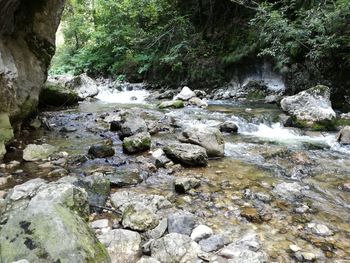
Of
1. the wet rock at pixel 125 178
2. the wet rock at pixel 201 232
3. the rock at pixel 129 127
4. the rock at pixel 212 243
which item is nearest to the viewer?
the rock at pixel 212 243

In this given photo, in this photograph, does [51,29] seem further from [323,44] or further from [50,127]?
[323,44]

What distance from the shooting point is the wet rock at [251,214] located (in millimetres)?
3274

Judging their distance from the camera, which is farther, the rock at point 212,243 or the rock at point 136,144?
the rock at point 136,144

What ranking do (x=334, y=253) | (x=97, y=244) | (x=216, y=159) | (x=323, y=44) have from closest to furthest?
(x=97, y=244) → (x=334, y=253) → (x=216, y=159) → (x=323, y=44)

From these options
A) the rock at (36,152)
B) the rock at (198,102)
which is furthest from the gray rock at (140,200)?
the rock at (198,102)

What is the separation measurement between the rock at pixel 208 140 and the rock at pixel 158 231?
92.3 inches

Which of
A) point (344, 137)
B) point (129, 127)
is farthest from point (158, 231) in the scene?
point (344, 137)

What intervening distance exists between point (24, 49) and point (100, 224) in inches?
174

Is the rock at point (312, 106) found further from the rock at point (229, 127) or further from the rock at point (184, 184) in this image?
the rock at point (184, 184)

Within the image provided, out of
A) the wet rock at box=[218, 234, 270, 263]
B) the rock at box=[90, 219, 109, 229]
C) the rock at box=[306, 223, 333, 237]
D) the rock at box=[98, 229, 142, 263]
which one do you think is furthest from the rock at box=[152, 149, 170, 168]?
the rock at box=[306, 223, 333, 237]

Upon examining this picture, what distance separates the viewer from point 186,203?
3.59 metres

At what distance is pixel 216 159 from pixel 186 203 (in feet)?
5.63

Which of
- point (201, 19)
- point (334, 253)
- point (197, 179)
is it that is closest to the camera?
point (334, 253)

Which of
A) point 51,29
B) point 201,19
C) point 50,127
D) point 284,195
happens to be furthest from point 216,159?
point 201,19
